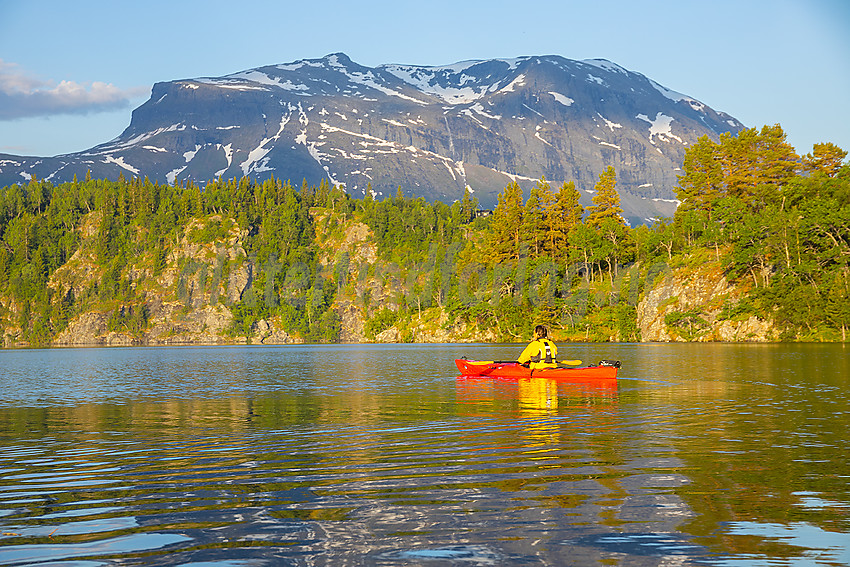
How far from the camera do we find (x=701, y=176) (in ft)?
482

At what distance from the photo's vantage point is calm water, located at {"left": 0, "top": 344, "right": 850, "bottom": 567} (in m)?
10.1

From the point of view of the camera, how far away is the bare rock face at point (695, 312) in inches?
4855

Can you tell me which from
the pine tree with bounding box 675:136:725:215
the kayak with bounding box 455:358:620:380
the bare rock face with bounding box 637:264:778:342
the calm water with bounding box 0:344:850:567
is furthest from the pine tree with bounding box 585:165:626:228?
the calm water with bounding box 0:344:850:567

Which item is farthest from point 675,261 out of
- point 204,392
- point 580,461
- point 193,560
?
point 193,560

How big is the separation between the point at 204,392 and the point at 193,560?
1266 inches

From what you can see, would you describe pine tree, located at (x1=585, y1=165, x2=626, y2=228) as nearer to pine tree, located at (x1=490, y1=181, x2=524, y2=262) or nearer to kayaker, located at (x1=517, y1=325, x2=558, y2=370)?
pine tree, located at (x1=490, y1=181, x2=524, y2=262)

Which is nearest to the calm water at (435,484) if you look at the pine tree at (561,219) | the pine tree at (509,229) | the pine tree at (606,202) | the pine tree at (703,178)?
the pine tree at (703,178)

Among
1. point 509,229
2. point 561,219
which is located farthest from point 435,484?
point 509,229

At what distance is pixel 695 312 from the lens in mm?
131625

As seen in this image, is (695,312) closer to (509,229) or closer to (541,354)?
(509,229)

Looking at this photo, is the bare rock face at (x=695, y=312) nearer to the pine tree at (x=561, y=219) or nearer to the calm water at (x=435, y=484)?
the pine tree at (x=561, y=219)

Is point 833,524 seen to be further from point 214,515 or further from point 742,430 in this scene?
point 742,430

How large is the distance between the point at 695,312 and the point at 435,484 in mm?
126738

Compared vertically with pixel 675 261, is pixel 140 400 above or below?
below
